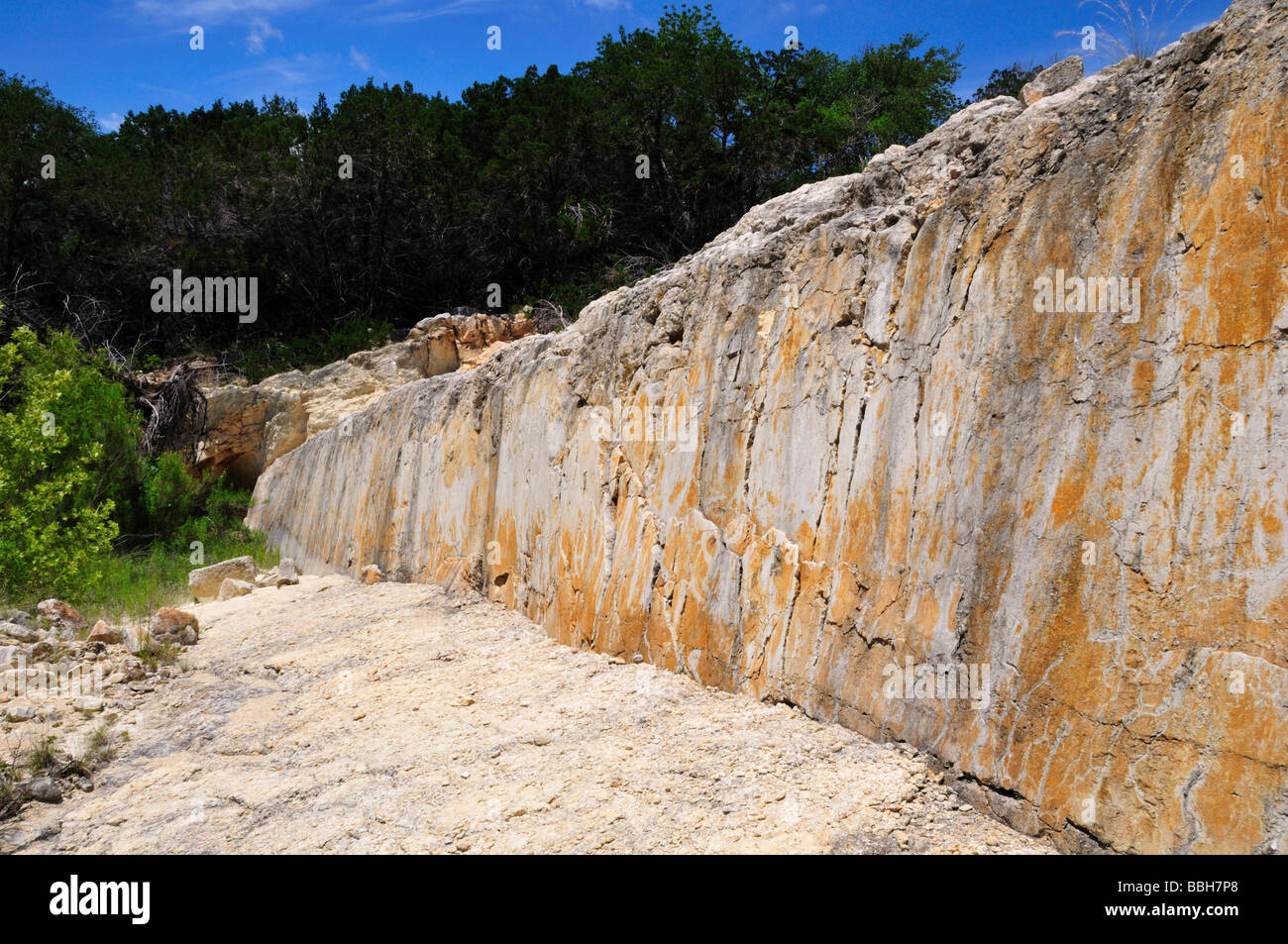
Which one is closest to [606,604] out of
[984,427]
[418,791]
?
[418,791]

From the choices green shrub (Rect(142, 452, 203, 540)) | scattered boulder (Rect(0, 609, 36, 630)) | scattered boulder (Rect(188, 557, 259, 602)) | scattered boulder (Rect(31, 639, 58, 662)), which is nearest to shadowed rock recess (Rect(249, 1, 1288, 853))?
scattered boulder (Rect(31, 639, 58, 662))

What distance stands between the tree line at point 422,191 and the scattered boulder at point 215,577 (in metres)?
8.64

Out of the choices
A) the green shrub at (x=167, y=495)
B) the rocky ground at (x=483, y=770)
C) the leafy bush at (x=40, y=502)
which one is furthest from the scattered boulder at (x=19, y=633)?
the green shrub at (x=167, y=495)

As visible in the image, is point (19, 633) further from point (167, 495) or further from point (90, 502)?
point (167, 495)

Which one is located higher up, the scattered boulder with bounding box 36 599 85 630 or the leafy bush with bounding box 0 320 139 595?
the leafy bush with bounding box 0 320 139 595

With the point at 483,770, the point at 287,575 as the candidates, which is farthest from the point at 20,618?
the point at 483,770

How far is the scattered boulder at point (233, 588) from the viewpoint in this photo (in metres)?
10.2

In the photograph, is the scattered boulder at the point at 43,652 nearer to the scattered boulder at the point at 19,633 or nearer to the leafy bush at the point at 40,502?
the scattered boulder at the point at 19,633

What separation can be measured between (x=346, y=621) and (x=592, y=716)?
392 centimetres

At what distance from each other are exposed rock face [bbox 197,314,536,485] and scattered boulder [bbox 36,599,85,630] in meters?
9.28

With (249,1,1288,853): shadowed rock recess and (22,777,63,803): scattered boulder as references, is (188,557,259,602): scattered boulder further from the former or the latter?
(249,1,1288,853): shadowed rock recess

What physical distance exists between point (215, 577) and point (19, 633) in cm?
443

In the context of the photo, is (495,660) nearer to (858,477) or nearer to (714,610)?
(714,610)

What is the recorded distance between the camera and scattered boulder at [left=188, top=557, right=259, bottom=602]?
1084cm
